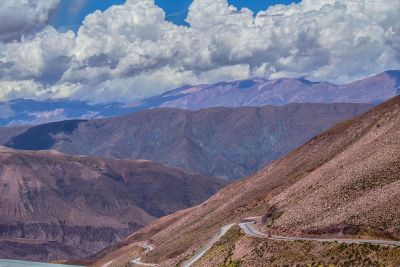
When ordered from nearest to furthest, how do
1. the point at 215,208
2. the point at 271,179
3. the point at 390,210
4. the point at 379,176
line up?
the point at 390,210 < the point at 379,176 < the point at 271,179 < the point at 215,208

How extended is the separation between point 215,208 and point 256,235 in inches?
3843

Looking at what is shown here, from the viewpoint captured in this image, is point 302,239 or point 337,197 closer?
point 302,239

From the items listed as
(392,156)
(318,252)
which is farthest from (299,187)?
(318,252)

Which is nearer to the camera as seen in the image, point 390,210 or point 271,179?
point 390,210

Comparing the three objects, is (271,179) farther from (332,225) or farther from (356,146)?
(332,225)

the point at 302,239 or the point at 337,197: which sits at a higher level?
the point at 337,197

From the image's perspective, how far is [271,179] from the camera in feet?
590

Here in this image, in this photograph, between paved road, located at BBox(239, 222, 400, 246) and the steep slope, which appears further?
the steep slope

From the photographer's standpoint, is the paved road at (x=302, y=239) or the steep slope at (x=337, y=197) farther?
the steep slope at (x=337, y=197)

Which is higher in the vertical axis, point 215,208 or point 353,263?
point 353,263

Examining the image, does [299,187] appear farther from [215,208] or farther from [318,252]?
[215,208]

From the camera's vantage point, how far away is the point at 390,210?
8162 centimetres

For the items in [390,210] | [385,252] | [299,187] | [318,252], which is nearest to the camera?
[385,252]

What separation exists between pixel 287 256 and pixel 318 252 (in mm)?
4476
